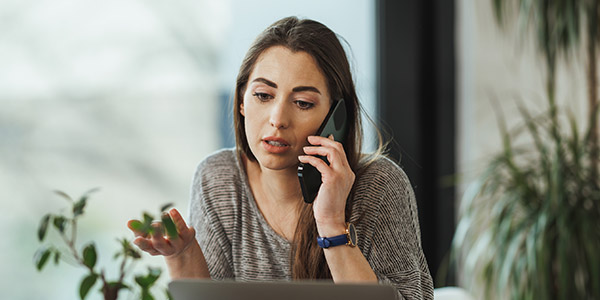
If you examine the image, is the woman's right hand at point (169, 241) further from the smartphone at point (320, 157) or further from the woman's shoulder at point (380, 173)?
the woman's shoulder at point (380, 173)

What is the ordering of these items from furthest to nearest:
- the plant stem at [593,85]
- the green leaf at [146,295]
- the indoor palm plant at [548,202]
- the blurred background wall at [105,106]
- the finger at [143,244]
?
the blurred background wall at [105,106], the plant stem at [593,85], the indoor palm plant at [548,202], the finger at [143,244], the green leaf at [146,295]

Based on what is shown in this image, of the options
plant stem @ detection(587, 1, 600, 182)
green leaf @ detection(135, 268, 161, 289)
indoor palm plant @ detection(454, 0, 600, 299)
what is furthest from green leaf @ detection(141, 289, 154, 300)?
plant stem @ detection(587, 1, 600, 182)

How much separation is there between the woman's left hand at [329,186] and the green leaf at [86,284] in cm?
42

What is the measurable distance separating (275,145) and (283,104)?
8 centimetres

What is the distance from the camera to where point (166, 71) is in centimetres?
242

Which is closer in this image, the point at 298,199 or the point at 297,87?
the point at 297,87

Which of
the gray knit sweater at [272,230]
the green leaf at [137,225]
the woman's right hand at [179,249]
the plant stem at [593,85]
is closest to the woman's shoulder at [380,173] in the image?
the gray knit sweater at [272,230]

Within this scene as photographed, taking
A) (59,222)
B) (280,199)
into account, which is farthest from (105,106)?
(59,222)

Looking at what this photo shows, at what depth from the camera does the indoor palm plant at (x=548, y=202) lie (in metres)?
Result: 2.05

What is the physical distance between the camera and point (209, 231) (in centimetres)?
130

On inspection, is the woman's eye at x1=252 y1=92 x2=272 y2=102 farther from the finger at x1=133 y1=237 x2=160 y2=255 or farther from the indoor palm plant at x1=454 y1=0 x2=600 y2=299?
the indoor palm plant at x1=454 y1=0 x2=600 y2=299

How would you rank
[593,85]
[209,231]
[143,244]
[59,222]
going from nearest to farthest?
1. [59,222]
2. [143,244]
3. [209,231]
4. [593,85]

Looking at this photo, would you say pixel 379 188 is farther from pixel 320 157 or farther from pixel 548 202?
pixel 548 202

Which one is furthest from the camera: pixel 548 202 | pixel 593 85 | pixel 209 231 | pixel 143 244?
pixel 593 85
